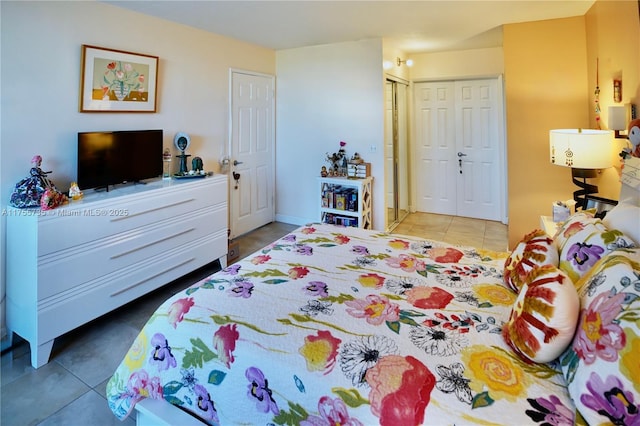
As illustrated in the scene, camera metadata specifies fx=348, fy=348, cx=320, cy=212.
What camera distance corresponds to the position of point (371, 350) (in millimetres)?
1205

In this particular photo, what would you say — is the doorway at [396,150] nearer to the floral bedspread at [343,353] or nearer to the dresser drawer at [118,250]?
the dresser drawer at [118,250]

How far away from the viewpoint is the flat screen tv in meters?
2.72

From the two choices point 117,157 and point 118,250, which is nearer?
point 118,250

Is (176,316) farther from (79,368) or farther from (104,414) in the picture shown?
(79,368)

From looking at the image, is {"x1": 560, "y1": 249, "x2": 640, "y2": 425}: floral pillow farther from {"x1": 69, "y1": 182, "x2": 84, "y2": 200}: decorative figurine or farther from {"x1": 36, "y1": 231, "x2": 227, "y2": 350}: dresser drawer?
{"x1": 69, "y1": 182, "x2": 84, "y2": 200}: decorative figurine

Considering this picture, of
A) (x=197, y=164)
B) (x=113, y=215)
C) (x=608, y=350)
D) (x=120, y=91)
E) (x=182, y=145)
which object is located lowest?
Result: (x=608, y=350)

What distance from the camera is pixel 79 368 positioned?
2148 mm

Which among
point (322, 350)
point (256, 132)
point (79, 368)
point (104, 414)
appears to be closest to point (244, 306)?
point (322, 350)

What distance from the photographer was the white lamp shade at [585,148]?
95.6 inches

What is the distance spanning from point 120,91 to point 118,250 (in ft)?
4.78

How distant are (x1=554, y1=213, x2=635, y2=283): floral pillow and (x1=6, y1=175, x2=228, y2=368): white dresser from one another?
2747 mm

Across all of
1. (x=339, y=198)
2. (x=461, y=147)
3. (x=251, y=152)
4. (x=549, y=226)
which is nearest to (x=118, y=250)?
(x=251, y=152)

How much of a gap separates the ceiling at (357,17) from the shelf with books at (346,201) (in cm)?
173

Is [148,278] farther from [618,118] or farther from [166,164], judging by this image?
[618,118]
